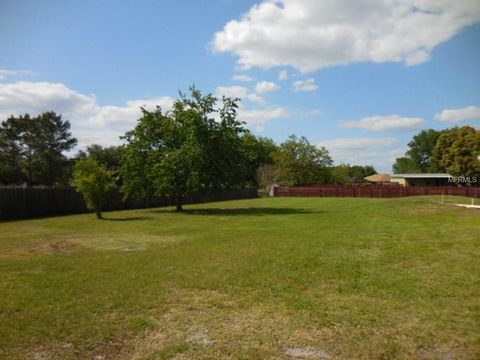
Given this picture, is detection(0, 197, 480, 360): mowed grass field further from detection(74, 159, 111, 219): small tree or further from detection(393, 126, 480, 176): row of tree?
detection(393, 126, 480, 176): row of tree

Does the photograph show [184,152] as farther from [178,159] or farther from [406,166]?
[406,166]

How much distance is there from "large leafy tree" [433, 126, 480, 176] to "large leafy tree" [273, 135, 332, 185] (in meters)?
21.0

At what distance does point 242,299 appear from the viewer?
628 centimetres

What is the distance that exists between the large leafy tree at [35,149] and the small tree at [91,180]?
3069 centimetres

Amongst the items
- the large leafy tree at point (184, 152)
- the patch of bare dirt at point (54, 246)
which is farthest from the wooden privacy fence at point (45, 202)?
the patch of bare dirt at point (54, 246)

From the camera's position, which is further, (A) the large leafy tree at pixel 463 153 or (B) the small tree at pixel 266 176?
(B) the small tree at pixel 266 176

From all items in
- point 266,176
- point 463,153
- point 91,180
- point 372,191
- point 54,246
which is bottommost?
point 54,246

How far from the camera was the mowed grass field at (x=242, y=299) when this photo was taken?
456 centimetres

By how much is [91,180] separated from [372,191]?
1551 inches

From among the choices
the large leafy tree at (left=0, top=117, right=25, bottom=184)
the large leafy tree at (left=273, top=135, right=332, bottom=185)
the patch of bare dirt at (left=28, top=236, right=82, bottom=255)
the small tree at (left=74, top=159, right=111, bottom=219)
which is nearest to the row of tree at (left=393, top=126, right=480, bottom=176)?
the large leafy tree at (left=273, top=135, right=332, bottom=185)

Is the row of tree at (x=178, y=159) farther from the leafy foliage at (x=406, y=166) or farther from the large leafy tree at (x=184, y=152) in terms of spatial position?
the leafy foliage at (x=406, y=166)

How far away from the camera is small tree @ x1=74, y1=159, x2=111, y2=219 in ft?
70.6

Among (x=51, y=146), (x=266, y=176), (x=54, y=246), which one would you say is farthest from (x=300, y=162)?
(x=54, y=246)

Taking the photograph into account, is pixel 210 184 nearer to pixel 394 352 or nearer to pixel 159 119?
pixel 159 119
